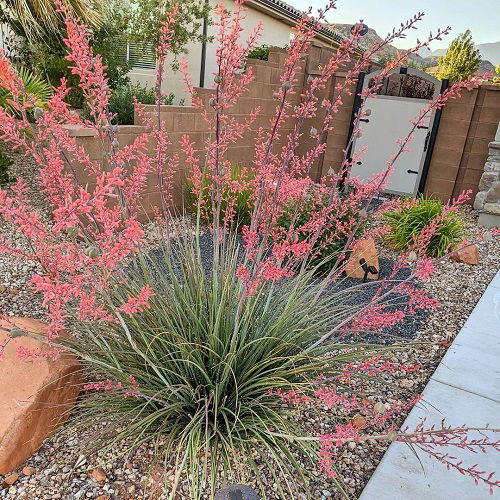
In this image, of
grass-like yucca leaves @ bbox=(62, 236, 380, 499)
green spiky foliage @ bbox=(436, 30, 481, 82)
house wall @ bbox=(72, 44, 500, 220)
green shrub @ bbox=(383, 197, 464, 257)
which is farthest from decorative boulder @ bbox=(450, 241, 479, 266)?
green spiky foliage @ bbox=(436, 30, 481, 82)

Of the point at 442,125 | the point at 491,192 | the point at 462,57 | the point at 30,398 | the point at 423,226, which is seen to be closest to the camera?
the point at 30,398

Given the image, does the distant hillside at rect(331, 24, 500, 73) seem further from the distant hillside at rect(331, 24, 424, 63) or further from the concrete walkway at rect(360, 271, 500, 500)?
the concrete walkway at rect(360, 271, 500, 500)

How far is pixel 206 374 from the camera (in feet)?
6.07

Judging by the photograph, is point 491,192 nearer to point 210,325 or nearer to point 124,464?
point 210,325

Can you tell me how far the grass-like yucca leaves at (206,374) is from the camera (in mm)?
1846

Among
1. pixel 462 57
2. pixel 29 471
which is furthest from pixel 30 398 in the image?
pixel 462 57

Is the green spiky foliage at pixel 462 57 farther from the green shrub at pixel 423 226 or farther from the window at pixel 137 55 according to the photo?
the green shrub at pixel 423 226

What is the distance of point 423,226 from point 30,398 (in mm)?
4567

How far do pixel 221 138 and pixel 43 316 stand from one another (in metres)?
1.67

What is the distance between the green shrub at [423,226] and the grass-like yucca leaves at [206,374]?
3419mm

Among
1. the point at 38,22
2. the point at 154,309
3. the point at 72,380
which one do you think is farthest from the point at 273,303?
the point at 38,22

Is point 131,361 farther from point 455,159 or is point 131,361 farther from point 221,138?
point 455,159

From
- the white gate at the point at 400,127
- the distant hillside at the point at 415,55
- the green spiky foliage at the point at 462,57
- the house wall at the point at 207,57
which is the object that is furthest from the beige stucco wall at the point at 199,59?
the green spiky foliage at the point at 462,57

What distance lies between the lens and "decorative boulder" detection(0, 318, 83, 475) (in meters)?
1.92
